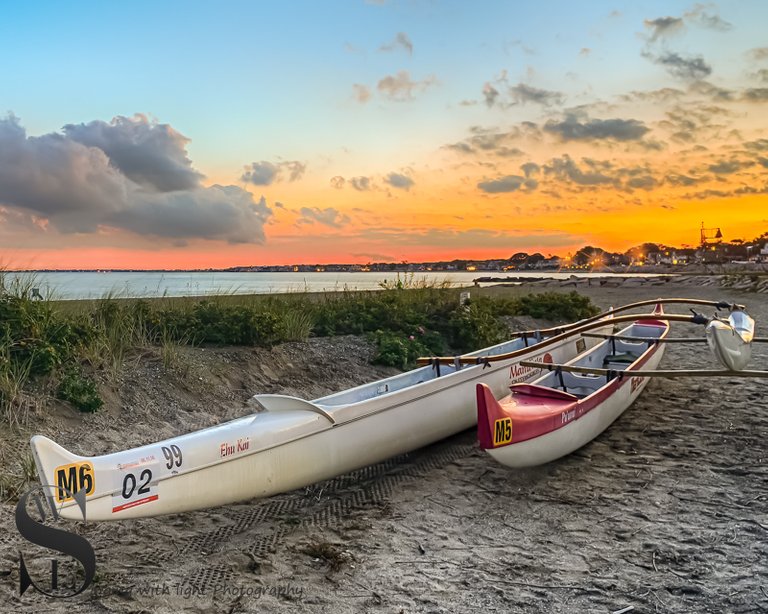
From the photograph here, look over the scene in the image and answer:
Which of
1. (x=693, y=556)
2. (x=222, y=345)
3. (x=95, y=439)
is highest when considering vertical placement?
(x=222, y=345)

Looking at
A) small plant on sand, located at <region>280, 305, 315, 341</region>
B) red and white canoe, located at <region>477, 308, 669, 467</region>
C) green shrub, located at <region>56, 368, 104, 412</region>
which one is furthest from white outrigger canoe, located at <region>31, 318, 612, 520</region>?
small plant on sand, located at <region>280, 305, 315, 341</region>

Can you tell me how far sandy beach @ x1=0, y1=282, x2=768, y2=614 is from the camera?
2.98 m

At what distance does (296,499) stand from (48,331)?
10.7ft

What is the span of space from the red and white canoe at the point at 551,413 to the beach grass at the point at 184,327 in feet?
8.60

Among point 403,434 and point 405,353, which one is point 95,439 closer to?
point 403,434

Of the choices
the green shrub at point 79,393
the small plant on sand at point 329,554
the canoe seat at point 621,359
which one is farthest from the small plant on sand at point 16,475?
the canoe seat at point 621,359

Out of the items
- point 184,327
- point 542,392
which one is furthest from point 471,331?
point 184,327

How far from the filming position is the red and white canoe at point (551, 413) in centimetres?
413

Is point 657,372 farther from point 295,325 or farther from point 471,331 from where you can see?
point 295,325

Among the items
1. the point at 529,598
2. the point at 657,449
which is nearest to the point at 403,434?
the point at 529,598

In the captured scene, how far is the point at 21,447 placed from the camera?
452 centimetres

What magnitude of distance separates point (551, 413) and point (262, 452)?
2301 millimetres

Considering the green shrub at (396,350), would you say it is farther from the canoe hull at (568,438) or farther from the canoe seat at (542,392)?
the canoe hull at (568,438)

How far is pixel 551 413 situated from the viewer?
15.3 ft
